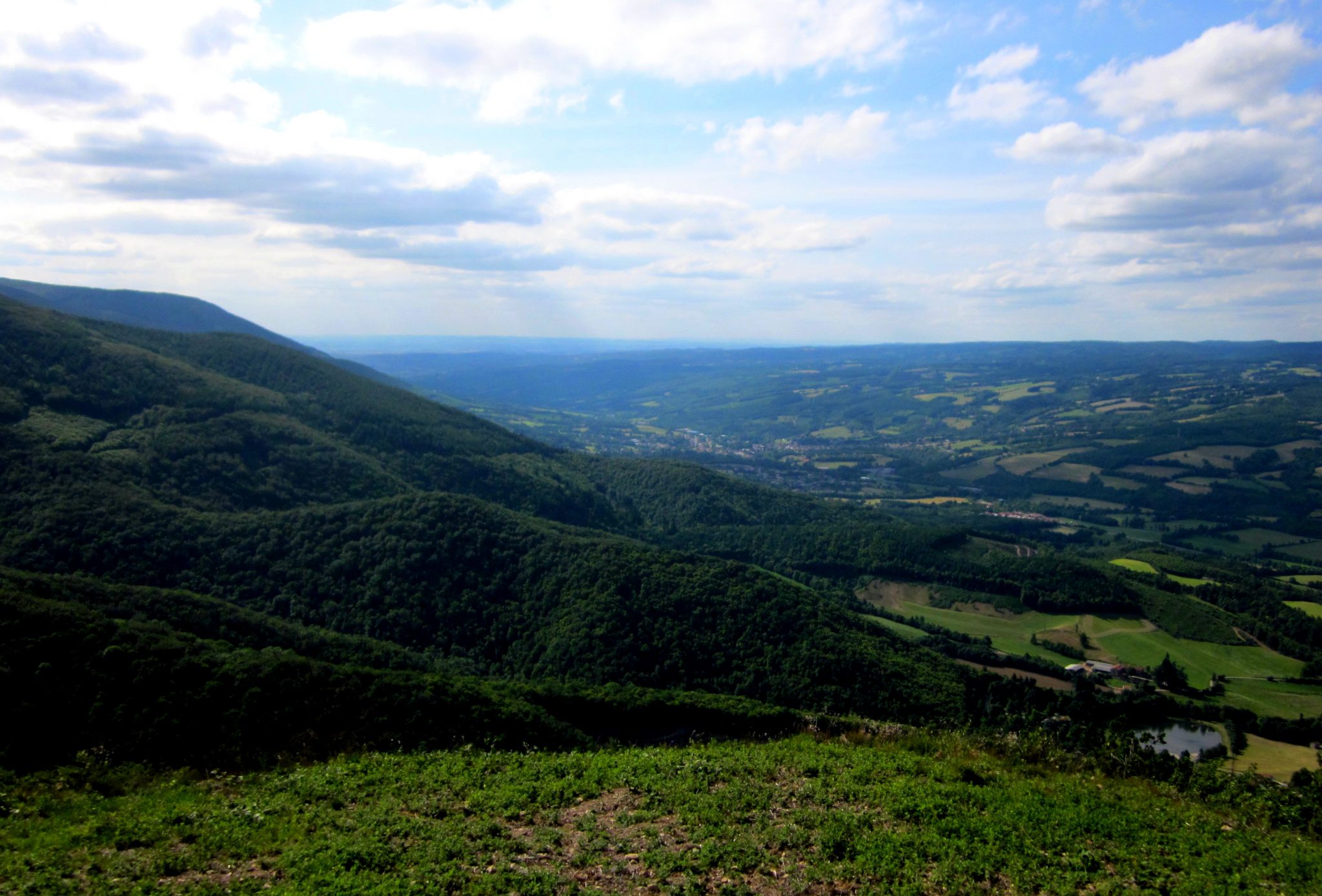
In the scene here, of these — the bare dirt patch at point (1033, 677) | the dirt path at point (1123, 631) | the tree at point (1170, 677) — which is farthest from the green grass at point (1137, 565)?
the bare dirt patch at point (1033, 677)

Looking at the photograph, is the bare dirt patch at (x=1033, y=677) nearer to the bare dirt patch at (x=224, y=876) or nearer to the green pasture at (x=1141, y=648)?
the green pasture at (x=1141, y=648)

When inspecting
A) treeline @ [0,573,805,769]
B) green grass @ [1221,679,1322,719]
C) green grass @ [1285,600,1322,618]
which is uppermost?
treeline @ [0,573,805,769]

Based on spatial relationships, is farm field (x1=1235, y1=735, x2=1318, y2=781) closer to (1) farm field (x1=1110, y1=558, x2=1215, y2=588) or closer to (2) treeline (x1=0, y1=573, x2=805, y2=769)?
(2) treeline (x1=0, y1=573, x2=805, y2=769)

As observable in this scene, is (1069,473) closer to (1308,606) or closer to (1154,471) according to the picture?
(1154,471)

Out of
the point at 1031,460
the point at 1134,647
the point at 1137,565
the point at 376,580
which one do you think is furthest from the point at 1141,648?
the point at 1031,460

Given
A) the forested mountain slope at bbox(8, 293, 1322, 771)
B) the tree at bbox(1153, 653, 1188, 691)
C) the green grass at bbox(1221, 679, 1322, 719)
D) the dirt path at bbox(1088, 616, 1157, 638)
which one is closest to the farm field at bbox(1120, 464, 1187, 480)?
the forested mountain slope at bbox(8, 293, 1322, 771)

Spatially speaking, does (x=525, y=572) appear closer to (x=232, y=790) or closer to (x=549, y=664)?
(x=549, y=664)

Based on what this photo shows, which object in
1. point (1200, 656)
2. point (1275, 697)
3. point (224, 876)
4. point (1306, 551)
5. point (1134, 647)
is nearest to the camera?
point (224, 876)
